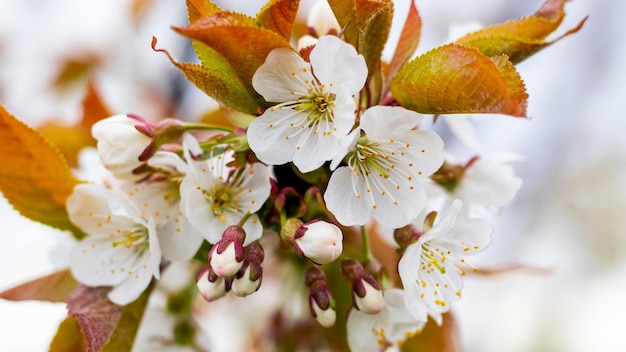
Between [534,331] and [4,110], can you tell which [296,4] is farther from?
[534,331]

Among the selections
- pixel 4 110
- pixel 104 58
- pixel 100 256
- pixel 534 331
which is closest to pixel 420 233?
pixel 100 256

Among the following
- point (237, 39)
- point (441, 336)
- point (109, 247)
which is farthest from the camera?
point (441, 336)

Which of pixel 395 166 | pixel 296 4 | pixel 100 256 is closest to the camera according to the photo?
pixel 296 4

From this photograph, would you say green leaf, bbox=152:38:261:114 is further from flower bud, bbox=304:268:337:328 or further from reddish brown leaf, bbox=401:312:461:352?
reddish brown leaf, bbox=401:312:461:352

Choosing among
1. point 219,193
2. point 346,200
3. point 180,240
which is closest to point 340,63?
point 346,200

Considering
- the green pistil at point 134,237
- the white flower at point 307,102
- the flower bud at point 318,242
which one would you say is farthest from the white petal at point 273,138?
the green pistil at point 134,237

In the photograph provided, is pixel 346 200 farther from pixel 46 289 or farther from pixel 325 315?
pixel 46 289

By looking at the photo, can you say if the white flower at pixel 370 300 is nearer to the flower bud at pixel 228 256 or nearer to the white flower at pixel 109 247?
the flower bud at pixel 228 256
